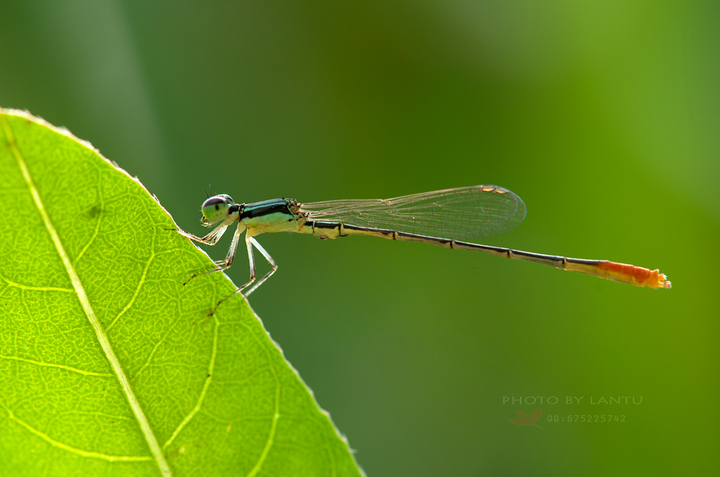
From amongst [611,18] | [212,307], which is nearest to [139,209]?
[212,307]

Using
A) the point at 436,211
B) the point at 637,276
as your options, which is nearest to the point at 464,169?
the point at 436,211

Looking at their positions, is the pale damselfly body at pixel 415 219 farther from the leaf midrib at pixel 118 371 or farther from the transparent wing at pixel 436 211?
the leaf midrib at pixel 118 371

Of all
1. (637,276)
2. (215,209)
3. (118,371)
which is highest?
(215,209)

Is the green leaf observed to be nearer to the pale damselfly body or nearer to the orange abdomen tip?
the pale damselfly body

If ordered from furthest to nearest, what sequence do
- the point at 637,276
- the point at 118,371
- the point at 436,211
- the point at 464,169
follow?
the point at 464,169
the point at 436,211
the point at 637,276
the point at 118,371

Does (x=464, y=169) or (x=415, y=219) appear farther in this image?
(x=464, y=169)

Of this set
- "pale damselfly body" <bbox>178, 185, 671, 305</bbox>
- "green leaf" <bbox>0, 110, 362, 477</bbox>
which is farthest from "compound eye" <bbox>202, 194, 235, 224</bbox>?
"green leaf" <bbox>0, 110, 362, 477</bbox>

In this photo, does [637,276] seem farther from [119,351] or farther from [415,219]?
[119,351]

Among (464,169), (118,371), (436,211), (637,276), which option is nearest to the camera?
(118,371)

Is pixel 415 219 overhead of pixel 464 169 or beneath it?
beneath
